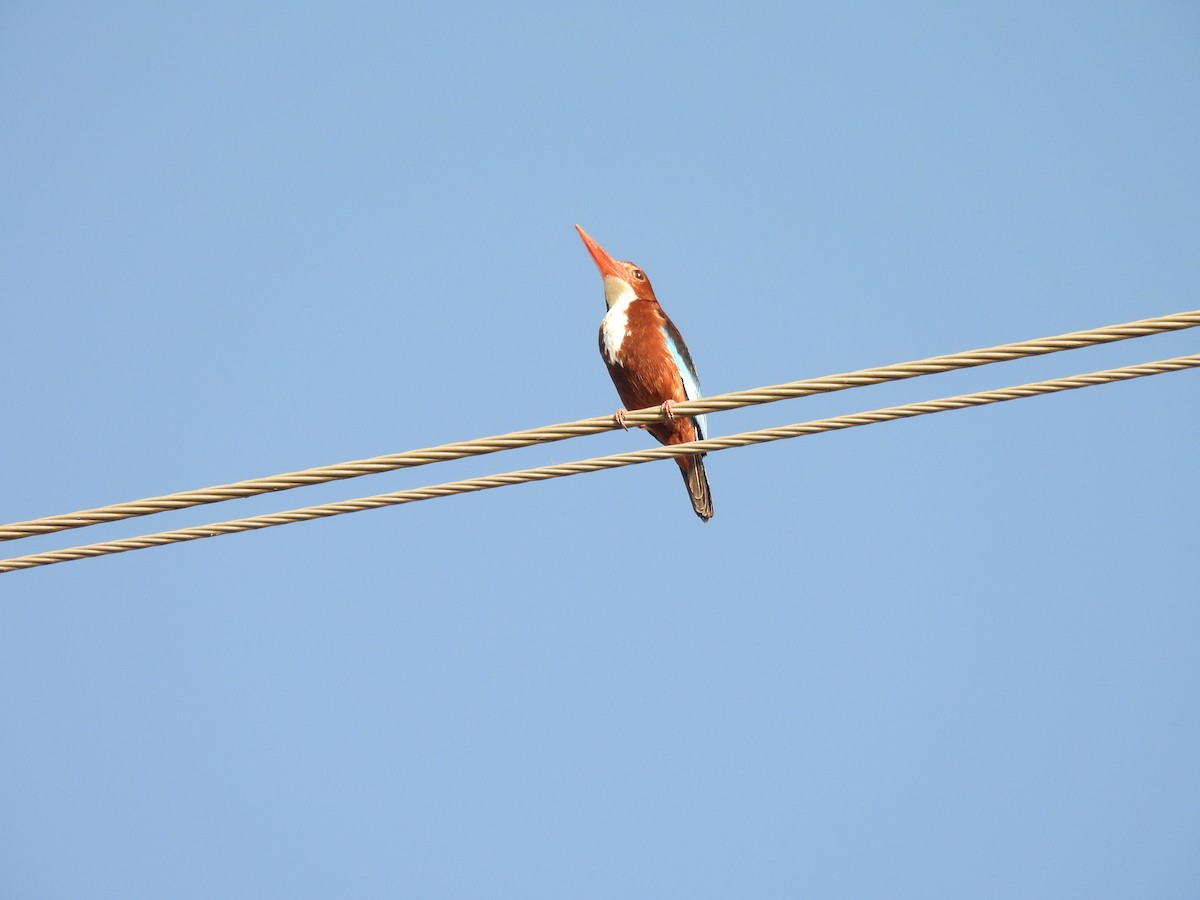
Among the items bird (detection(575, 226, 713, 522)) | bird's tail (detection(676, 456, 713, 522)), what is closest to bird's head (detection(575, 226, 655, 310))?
bird (detection(575, 226, 713, 522))

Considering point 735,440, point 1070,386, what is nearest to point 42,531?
point 735,440

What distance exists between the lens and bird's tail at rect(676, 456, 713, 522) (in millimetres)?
6672

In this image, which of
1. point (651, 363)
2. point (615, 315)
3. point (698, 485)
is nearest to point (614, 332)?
point (615, 315)

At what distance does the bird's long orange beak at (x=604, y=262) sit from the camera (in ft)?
23.2

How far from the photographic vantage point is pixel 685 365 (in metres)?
6.79

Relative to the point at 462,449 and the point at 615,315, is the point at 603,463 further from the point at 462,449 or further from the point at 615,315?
the point at 615,315

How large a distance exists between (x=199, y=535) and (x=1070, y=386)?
9.41ft

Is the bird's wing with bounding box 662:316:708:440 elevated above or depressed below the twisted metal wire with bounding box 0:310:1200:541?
above

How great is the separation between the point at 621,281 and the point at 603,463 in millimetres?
3227

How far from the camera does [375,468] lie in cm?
387

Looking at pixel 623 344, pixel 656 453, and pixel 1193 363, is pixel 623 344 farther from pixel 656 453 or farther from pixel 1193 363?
pixel 1193 363

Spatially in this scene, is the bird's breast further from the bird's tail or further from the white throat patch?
the bird's tail

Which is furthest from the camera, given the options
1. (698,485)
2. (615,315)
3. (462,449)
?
(615,315)

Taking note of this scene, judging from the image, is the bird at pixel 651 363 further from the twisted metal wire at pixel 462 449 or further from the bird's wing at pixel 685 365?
the twisted metal wire at pixel 462 449
